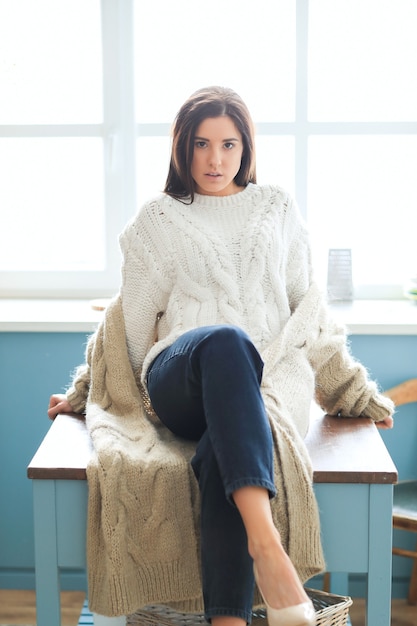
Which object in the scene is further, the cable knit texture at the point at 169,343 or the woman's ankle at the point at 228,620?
the cable knit texture at the point at 169,343

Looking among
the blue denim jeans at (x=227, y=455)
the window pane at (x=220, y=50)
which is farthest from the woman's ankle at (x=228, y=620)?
the window pane at (x=220, y=50)

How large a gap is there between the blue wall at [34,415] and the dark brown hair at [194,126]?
2.26 feet

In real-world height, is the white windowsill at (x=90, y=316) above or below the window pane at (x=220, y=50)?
below

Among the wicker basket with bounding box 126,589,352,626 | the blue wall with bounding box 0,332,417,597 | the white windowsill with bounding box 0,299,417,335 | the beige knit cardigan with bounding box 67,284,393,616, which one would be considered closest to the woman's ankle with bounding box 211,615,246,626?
the beige knit cardigan with bounding box 67,284,393,616

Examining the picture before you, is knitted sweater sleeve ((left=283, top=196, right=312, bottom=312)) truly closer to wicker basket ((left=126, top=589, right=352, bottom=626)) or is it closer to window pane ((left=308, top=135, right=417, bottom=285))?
wicker basket ((left=126, top=589, right=352, bottom=626))

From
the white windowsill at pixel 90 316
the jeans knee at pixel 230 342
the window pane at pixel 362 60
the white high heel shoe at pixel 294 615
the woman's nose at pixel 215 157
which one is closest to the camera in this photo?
the white high heel shoe at pixel 294 615

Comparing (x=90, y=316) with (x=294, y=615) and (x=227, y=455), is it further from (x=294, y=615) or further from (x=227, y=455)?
(x=294, y=615)

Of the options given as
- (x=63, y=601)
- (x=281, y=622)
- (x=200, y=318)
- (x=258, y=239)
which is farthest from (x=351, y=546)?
(x=63, y=601)

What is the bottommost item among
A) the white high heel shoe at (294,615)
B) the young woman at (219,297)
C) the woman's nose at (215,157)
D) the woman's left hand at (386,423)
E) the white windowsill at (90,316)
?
the white high heel shoe at (294,615)

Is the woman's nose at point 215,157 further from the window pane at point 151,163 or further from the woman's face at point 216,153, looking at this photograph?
the window pane at point 151,163

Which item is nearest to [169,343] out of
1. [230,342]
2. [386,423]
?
[230,342]

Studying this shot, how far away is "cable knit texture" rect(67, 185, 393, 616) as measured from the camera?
59.1 inches

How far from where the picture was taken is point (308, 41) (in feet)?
8.45

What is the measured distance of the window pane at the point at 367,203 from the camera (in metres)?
2.63
